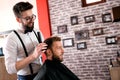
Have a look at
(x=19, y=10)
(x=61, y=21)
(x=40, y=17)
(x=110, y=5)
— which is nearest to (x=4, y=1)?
(x=40, y=17)

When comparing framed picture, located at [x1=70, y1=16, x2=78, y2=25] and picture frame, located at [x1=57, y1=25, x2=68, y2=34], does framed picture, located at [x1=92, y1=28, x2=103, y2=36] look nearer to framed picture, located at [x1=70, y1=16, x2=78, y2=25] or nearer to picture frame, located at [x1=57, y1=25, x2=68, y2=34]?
framed picture, located at [x1=70, y1=16, x2=78, y2=25]

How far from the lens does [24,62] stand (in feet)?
6.26

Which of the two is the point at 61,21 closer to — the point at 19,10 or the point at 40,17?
the point at 40,17

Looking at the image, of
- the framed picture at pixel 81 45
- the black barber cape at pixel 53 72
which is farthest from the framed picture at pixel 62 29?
the black barber cape at pixel 53 72

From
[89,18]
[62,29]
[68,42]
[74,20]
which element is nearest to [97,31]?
[89,18]

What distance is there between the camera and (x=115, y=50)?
507 cm

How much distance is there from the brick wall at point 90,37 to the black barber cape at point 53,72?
3.01m

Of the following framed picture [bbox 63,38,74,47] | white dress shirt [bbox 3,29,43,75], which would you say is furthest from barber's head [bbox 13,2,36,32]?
framed picture [bbox 63,38,74,47]

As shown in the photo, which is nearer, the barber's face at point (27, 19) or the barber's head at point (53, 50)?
the barber's face at point (27, 19)

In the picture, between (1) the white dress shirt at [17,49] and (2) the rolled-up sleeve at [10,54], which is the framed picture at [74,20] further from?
(2) the rolled-up sleeve at [10,54]

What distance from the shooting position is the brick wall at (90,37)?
514 centimetres

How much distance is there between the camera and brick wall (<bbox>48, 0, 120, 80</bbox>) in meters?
5.14

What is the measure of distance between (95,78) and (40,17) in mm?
2326

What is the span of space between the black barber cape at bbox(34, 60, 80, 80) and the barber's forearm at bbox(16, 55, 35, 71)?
0.23m
